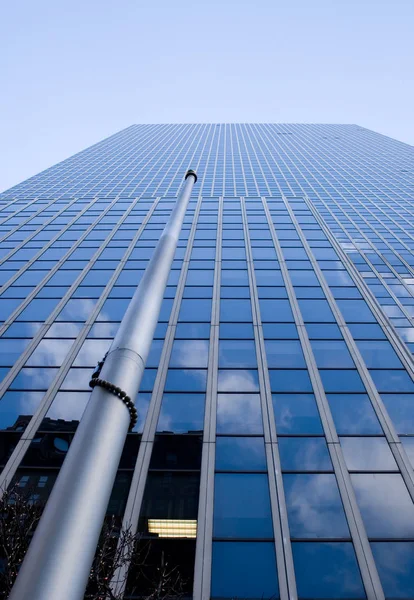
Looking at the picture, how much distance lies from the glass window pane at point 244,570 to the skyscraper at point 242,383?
0.03m

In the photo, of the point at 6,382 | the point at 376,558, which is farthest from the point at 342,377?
the point at 6,382

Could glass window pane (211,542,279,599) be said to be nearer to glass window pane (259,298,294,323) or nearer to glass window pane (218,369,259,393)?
glass window pane (218,369,259,393)

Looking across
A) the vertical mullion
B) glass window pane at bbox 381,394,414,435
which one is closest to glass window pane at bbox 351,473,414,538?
glass window pane at bbox 381,394,414,435

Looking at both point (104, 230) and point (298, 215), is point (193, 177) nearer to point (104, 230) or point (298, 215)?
point (104, 230)

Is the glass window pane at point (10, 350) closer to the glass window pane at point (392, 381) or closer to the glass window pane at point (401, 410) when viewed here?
the glass window pane at point (392, 381)

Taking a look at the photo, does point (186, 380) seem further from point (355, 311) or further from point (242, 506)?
point (355, 311)

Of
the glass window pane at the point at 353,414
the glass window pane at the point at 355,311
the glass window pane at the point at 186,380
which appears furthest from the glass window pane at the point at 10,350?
the glass window pane at the point at 355,311

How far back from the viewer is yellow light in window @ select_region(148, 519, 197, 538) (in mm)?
12148

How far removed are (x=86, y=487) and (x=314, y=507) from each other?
377 inches

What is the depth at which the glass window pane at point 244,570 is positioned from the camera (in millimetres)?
10891

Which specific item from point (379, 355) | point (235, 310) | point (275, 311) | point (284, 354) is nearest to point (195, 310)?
point (235, 310)

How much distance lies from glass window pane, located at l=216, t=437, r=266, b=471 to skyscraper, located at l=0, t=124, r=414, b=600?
0.05 meters

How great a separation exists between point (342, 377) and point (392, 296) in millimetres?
9103

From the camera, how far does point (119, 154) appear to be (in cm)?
8181
